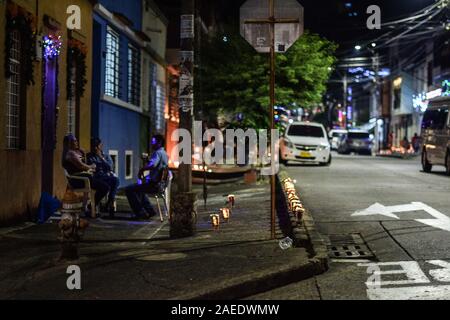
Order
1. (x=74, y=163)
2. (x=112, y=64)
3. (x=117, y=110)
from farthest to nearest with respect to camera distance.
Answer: (x=117, y=110), (x=112, y=64), (x=74, y=163)

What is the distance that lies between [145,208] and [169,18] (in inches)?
627

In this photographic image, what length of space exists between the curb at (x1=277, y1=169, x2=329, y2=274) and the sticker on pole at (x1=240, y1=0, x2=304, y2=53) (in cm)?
245

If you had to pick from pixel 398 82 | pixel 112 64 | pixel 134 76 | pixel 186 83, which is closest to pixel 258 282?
pixel 186 83

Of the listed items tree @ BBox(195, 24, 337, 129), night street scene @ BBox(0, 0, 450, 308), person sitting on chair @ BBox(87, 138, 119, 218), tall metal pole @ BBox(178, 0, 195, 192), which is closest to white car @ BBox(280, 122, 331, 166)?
night street scene @ BBox(0, 0, 450, 308)

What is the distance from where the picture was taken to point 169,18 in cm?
2638

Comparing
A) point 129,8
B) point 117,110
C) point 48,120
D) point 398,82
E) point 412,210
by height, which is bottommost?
point 412,210

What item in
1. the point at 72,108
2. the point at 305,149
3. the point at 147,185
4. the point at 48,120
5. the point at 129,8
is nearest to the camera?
the point at 147,185

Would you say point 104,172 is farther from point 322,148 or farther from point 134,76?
point 322,148

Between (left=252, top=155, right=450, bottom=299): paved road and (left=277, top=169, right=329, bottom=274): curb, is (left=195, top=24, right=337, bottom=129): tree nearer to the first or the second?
(left=252, top=155, right=450, bottom=299): paved road

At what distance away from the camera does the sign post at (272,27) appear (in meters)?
8.84

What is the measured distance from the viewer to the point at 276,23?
8852mm

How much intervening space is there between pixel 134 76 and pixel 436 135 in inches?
395

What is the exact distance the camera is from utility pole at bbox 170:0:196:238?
930 cm

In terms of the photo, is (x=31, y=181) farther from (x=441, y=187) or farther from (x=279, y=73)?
(x=279, y=73)
